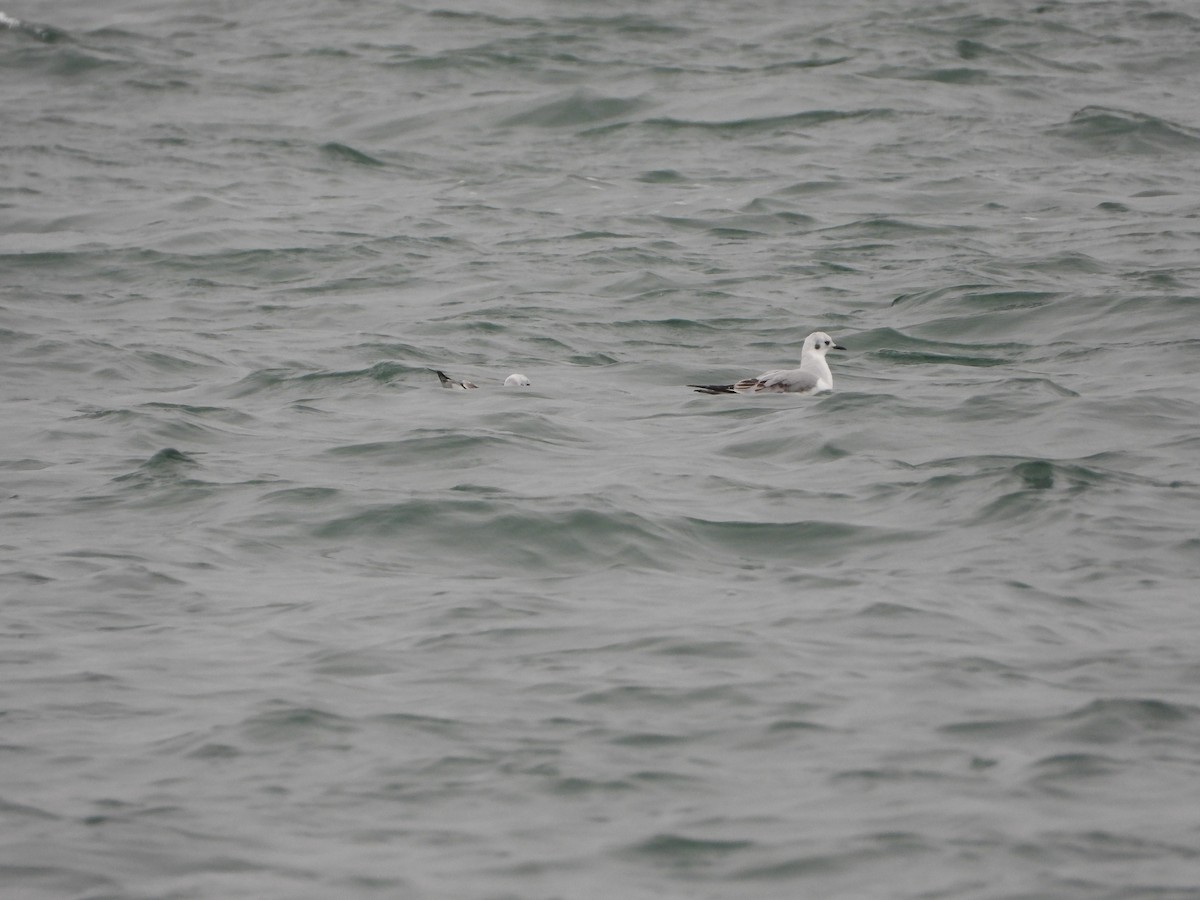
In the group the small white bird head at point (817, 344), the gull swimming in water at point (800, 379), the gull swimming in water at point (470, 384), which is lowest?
the gull swimming in water at point (470, 384)

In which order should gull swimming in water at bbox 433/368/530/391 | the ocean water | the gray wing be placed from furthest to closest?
gull swimming in water at bbox 433/368/530/391 → the gray wing → the ocean water

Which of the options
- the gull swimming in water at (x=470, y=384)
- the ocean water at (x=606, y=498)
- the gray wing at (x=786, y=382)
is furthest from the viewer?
the gull swimming in water at (x=470, y=384)

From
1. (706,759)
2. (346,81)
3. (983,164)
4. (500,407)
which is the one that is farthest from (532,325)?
(346,81)

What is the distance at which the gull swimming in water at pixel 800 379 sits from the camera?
10.7m

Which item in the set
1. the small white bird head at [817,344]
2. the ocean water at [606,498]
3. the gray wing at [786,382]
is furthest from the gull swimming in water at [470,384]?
the small white bird head at [817,344]

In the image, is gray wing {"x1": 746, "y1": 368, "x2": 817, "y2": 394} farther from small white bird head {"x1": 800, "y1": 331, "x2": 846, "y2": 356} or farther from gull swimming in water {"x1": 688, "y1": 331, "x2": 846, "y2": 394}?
small white bird head {"x1": 800, "y1": 331, "x2": 846, "y2": 356}

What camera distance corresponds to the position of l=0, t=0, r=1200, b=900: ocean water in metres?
5.36

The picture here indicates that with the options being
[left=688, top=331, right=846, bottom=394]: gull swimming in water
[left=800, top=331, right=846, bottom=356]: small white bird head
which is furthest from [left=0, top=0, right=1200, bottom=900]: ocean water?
[left=800, top=331, right=846, bottom=356]: small white bird head

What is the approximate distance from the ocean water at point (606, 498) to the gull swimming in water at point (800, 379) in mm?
103

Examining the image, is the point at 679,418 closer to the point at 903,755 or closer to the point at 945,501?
the point at 945,501

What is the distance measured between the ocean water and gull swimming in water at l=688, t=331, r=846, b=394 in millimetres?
103

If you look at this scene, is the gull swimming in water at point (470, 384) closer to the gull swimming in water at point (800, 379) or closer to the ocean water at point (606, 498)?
the ocean water at point (606, 498)

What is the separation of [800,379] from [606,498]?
258cm

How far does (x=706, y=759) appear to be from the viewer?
5770 millimetres
